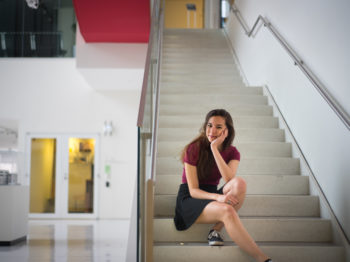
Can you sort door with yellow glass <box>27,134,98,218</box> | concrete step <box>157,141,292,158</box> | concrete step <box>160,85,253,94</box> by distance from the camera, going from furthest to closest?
door with yellow glass <box>27,134,98,218</box>, concrete step <box>160,85,253,94</box>, concrete step <box>157,141,292,158</box>

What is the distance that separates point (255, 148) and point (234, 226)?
1.67 metres

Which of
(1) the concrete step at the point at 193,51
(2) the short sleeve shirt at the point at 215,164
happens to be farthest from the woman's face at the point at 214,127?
(1) the concrete step at the point at 193,51

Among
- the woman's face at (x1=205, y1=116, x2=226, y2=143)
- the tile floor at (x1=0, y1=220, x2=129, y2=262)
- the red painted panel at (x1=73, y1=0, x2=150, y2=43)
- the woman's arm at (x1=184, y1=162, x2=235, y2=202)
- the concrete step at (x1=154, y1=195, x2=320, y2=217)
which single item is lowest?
the tile floor at (x1=0, y1=220, x2=129, y2=262)

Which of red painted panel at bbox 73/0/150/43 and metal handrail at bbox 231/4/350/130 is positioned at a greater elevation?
red painted panel at bbox 73/0/150/43

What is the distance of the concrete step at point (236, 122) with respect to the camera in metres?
4.95

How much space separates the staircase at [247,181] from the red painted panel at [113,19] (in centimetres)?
132

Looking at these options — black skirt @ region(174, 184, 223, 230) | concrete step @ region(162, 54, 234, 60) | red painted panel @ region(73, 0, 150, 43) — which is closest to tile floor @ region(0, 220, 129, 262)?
black skirt @ region(174, 184, 223, 230)

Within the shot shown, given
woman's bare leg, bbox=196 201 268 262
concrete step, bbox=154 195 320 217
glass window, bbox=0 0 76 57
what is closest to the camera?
woman's bare leg, bbox=196 201 268 262

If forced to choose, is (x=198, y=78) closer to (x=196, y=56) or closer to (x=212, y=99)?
(x=196, y=56)

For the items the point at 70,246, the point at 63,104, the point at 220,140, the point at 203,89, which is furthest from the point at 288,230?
the point at 63,104

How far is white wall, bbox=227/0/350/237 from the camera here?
3293 mm

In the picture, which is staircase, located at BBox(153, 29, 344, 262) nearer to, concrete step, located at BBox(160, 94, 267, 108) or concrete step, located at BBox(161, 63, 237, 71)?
concrete step, located at BBox(160, 94, 267, 108)

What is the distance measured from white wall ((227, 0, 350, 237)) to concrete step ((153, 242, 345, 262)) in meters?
0.28

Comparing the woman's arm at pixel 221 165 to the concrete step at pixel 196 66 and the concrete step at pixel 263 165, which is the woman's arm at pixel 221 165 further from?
the concrete step at pixel 196 66
